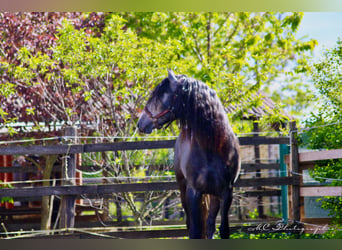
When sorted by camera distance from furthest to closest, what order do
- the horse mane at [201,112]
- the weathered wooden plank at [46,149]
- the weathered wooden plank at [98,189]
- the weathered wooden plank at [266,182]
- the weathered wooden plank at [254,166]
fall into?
1. the weathered wooden plank at [254,166]
2. the weathered wooden plank at [266,182]
3. the weathered wooden plank at [46,149]
4. the weathered wooden plank at [98,189]
5. the horse mane at [201,112]

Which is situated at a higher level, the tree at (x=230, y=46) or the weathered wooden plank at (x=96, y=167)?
the tree at (x=230, y=46)

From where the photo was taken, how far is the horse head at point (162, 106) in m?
3.54

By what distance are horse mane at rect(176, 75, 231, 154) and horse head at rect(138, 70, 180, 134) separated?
0.18 feet

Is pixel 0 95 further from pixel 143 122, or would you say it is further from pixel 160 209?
pixel 143 122

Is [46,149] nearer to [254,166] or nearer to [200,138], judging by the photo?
[200,138]

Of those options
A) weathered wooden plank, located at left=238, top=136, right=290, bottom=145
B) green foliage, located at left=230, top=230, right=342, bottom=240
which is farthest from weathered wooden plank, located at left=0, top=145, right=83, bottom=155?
green foliage, located at left=230, top=230, right=342, bottom=240

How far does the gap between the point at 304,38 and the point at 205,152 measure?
5.53m

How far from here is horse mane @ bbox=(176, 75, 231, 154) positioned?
3471 mm

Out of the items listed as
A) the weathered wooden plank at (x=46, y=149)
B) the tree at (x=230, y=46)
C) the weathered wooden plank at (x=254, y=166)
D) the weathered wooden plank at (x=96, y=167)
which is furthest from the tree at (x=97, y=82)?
the weathered wooden plank at (x=254, y=166)

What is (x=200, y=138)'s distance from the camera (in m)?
3.51

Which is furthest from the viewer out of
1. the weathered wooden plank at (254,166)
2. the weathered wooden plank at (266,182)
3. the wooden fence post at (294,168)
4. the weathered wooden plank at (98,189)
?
the weathered wooden plank at (254,166)

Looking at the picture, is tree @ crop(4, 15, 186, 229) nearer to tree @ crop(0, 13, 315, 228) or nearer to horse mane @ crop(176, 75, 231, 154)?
tree @ crop(0, 13, 315, 228)

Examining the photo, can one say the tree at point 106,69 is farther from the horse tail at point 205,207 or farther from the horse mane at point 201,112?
the horse mane at point 201,112

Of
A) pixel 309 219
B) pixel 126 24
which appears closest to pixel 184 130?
pixel 309 219
